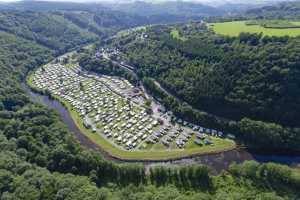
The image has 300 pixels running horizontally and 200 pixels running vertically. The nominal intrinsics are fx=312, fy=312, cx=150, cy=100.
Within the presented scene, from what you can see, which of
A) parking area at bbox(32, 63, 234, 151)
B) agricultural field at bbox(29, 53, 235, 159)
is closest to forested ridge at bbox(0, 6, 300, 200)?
agricultural field at bbox(29, 53, 235, 159)

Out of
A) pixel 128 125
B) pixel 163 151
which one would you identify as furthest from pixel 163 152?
pixel 128 125

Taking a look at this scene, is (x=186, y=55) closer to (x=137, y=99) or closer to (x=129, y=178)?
(x=137, y=99)

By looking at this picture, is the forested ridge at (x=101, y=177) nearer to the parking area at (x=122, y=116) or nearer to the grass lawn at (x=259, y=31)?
the parking area at (x=122, y=116)

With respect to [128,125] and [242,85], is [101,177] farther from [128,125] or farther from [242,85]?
[242,85]

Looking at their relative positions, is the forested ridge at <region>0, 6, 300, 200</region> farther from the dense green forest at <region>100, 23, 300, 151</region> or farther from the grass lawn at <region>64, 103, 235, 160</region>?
the dense green forest at <region>100, 23, 300, 151</region>

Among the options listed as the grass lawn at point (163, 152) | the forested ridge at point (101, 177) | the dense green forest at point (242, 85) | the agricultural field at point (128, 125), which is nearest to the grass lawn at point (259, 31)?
the dense green forest at point (242, 85)

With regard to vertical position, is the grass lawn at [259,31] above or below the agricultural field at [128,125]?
above
